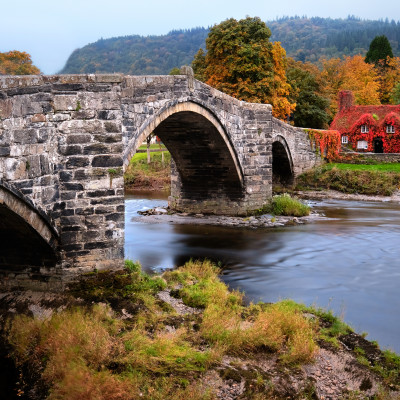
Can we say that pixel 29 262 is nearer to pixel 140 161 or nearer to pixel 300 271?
pixel 300 271

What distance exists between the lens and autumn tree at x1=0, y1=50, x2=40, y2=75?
4334 cm

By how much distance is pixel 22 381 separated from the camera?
721 cm

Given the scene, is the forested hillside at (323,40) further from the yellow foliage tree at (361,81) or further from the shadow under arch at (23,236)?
the shadow under arch at (23,236)

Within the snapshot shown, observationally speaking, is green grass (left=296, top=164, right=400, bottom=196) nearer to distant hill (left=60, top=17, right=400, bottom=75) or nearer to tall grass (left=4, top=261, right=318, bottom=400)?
tall grass (left=4, top=261, right=318, bottom=400)

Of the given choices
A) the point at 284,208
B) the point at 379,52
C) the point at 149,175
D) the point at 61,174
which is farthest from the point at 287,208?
the point at 379,52

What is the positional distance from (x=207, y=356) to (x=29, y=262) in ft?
12.4

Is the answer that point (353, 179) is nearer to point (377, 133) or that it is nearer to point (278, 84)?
point (278, 84)

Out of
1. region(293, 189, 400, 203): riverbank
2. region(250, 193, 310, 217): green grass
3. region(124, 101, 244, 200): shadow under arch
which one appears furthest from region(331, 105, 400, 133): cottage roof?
region(124, 101, 244, 200): shadow under arch

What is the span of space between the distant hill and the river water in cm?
5219

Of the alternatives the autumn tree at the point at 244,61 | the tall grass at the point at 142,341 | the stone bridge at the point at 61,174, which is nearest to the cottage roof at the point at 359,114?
the autumn tree at the point at 244,61

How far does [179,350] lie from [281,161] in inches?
872

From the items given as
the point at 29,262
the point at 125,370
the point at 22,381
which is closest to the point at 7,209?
the point at 29,262

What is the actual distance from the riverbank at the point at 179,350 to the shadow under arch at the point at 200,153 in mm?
7318

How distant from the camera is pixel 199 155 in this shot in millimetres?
19469
